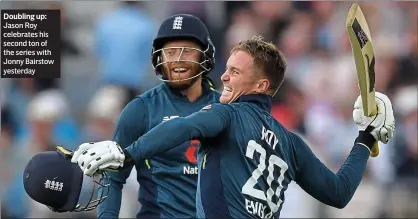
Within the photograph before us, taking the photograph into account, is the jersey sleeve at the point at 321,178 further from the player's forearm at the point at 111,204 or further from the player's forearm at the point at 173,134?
the player's forearm at the point at 111,204

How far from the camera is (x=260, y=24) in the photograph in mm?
9195

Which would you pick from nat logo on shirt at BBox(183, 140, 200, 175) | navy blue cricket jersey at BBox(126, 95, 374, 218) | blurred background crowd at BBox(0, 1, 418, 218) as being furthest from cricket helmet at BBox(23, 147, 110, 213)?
blurred background crowd at BBox(0, 1, 418, 218)

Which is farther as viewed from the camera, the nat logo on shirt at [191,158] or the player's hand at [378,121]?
the nat logo on shirt at [191,158]

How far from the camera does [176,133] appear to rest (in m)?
3.81

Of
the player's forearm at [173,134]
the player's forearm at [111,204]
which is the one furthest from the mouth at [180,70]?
the player's forearm at [173,134]

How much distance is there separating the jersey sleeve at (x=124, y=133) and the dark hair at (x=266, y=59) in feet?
3.75

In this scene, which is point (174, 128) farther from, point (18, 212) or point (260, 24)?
point (260, 24)

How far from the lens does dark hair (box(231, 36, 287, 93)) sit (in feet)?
13.9

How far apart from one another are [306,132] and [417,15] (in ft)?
6.48

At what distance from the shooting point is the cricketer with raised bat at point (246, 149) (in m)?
3.87

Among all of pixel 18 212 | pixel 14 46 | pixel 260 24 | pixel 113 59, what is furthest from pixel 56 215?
pixel 260 24

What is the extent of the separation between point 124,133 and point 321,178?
53.7 inches

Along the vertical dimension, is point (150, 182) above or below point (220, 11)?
below
